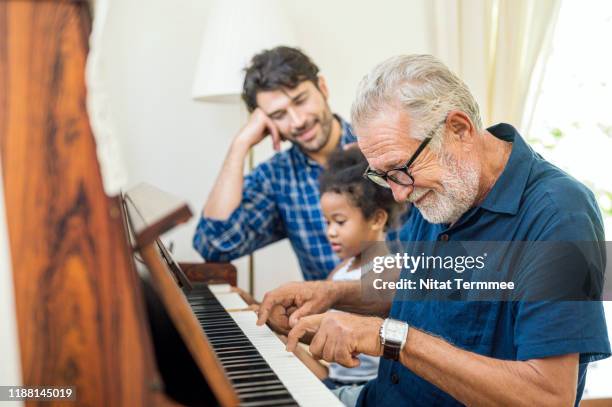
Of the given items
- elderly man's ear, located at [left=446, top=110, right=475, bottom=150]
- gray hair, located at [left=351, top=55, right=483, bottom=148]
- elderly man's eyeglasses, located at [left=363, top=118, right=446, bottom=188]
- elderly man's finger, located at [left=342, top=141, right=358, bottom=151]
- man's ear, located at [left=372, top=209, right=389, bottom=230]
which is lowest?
man's ear, located at [left=372, top=209, right=389, bottom=230]

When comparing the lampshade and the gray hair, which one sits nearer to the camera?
the gray hair

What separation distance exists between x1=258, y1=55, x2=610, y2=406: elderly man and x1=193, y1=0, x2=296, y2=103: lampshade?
1238 millimetres

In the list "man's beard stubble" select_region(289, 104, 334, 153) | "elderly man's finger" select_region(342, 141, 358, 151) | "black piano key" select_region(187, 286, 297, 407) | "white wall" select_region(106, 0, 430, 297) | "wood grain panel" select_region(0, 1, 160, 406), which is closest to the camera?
"wood grain panel" select_region(0, 1, 160, 406)

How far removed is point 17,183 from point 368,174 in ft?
2.57

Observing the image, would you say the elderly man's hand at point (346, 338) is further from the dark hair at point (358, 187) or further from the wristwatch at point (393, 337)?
the dark hair at point (358, 187)

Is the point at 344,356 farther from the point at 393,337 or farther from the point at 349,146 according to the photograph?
the point at 349,146

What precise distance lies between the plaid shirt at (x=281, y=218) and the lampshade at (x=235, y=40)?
34 cm

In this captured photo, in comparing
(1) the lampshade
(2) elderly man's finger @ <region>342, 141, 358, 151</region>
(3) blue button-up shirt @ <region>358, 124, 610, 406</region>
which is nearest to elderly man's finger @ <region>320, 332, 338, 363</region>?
(3) blue button-up shirt @ <region>358, 124, 610, 406</region>

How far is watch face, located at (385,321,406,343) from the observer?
1.08m

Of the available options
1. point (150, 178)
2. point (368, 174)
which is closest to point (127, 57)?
point (150, 178)

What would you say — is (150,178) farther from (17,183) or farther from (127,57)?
(17,183)

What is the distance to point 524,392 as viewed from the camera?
1.03m

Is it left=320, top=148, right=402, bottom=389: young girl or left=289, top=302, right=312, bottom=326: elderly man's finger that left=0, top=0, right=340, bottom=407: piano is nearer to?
left=289, top=302, right=312, bottom=326: elderly man's finger

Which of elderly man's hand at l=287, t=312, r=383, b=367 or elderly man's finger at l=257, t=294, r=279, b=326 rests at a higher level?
elderly man's hand at l=287, t=312, r=383, b=367
